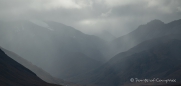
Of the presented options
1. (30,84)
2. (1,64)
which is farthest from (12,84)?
(1,64)

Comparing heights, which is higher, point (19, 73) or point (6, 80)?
point (19, 73)

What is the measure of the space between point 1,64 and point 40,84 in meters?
29.7

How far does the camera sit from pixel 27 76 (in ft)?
643

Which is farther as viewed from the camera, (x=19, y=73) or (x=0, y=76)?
(x=19, y=73)

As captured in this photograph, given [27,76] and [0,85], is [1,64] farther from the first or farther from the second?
[0,85]

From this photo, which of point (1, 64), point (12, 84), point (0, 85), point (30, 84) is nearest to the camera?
point (0, 85)

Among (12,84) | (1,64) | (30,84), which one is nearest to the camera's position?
(12,84)

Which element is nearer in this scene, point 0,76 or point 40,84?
point 0,76

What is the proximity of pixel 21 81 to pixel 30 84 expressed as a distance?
727cm

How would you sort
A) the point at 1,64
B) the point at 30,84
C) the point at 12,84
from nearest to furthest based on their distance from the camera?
the point at 12,84
the point at 30,84
the point at 1,64

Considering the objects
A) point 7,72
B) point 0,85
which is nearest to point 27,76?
point 7,72

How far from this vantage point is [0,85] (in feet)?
472

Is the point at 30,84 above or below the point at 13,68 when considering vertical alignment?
below

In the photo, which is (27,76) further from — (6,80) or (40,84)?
(6,80)
